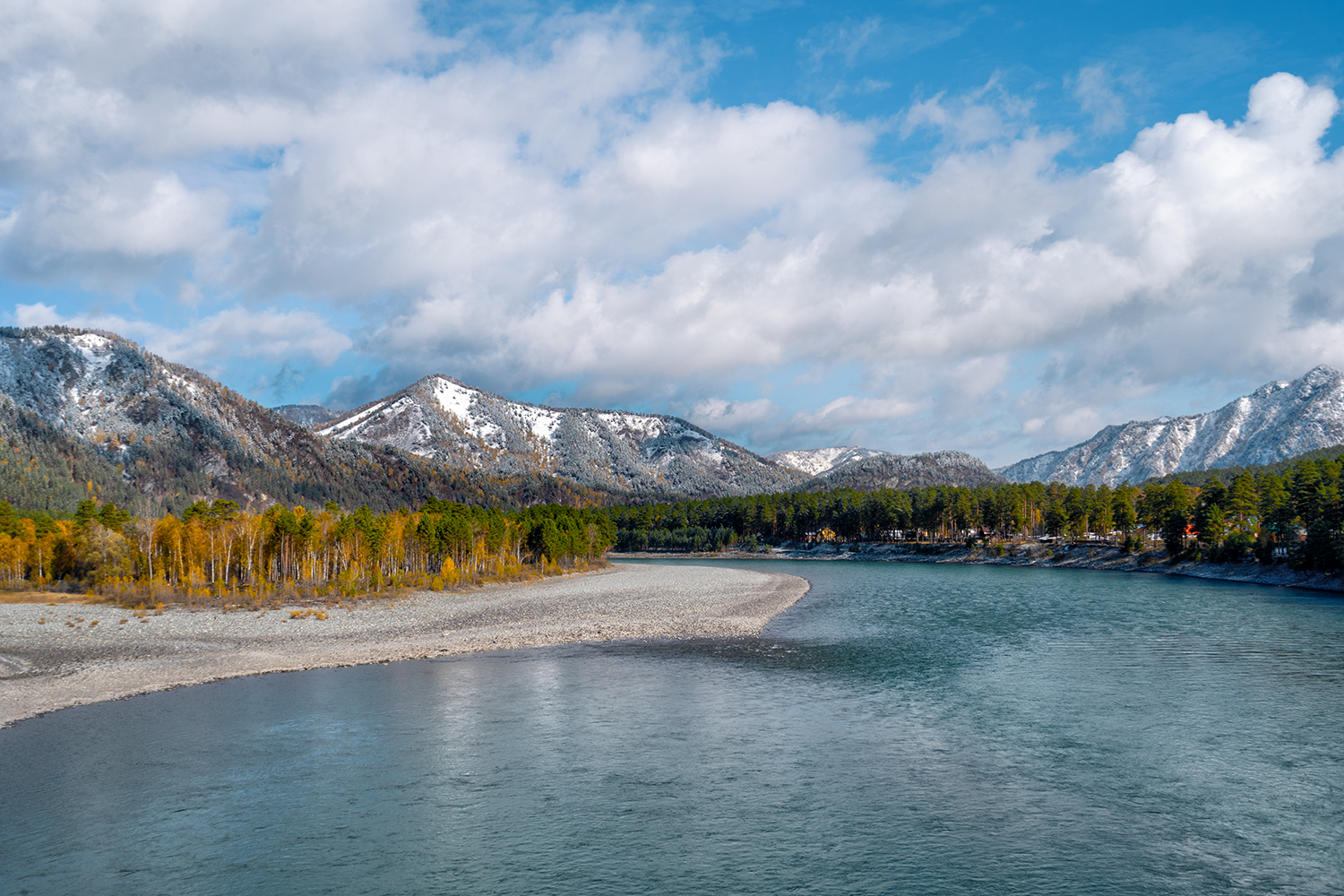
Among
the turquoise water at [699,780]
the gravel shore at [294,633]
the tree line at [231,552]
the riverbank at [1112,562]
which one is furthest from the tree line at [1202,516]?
the tree line at [231,552]

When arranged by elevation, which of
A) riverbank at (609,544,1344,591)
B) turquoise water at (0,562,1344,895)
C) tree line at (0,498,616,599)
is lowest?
riverbank at (609,544,1344,591)

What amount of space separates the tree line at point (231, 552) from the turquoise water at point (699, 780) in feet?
196

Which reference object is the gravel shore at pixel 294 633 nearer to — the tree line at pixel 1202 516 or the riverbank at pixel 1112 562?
the riverbank at pixel 1112 562

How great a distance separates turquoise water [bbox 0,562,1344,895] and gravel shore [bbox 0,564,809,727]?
4959mm

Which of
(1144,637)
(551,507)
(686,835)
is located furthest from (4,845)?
(551,507)

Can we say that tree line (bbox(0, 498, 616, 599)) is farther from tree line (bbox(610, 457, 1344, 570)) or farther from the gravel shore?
tree line (bbox(610, 457, 1344, 570))

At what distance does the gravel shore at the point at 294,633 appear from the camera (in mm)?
44125

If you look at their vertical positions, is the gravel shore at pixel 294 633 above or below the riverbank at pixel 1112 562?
above

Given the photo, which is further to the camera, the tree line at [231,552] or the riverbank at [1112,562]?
the riverbank at [1112,562]

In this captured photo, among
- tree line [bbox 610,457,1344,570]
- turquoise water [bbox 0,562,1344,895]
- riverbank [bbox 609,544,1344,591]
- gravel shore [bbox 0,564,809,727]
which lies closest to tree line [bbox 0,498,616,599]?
gravel shore [bbox 0,564,809,727]

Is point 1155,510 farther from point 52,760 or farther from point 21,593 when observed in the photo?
point 21,593

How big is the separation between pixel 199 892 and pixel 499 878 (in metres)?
7.15

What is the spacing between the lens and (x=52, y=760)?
28.7 metres

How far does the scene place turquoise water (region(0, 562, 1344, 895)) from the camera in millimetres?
19984
